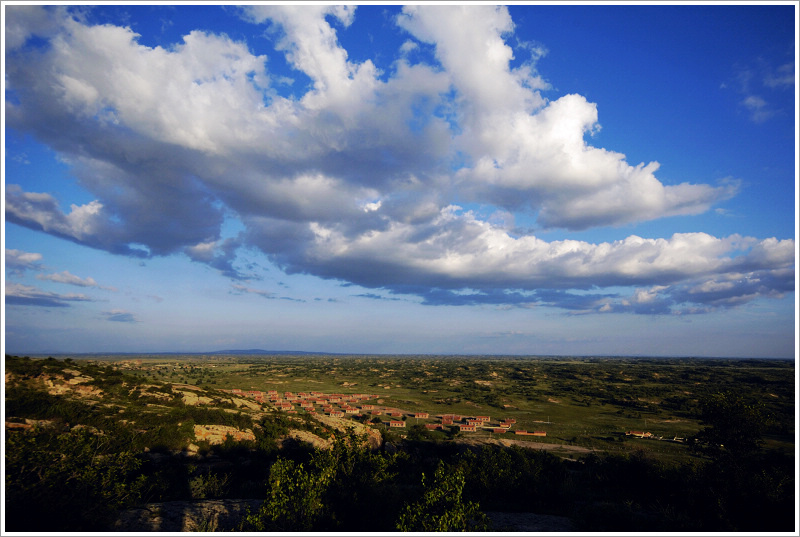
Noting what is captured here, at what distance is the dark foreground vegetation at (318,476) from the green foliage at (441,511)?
0.19 feet

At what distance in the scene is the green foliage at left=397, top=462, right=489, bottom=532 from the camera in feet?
38.6

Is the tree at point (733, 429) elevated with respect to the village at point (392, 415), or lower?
elevated

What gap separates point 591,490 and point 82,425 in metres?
39.7

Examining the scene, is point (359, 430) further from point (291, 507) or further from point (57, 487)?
point (57, 487)

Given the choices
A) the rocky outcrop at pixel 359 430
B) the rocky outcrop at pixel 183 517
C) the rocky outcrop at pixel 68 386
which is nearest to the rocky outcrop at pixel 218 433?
the rocky outcrop at pixel 359 430

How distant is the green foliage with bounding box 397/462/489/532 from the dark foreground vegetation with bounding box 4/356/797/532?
2.3 inches

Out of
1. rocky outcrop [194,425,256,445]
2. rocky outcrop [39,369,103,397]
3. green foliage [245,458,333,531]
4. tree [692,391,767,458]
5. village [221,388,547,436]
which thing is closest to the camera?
green foliage [245,458,333,531]

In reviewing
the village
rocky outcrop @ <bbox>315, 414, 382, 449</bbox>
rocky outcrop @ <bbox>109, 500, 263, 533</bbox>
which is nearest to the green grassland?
the village

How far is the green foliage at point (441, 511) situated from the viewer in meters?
11.8

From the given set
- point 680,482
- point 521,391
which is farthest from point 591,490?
point 521,391

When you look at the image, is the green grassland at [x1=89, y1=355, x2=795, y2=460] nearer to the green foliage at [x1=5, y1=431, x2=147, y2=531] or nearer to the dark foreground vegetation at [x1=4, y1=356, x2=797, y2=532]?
the dark foreground vegetation at [x1=4, y1=356, x2=797, y2=532]

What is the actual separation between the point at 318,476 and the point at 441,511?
21.6 feet

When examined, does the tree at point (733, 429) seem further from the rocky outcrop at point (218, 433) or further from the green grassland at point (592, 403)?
the rocky outcrop at point (218, 433)

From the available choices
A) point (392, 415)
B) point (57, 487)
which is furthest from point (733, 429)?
point (392, 415)
